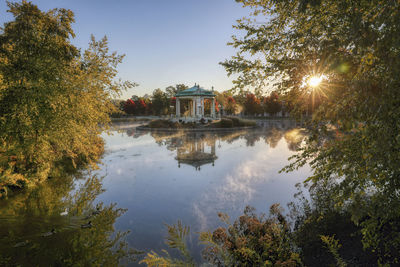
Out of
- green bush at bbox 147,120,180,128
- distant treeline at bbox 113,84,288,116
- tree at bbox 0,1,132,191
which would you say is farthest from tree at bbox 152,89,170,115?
tree at bbox 0,1,132,191

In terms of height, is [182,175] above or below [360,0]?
below

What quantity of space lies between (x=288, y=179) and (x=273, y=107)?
6441 centimetres

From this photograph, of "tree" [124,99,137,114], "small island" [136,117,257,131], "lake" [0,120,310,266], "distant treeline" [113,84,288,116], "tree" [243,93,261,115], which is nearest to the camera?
"lake" [0,120,310,266]

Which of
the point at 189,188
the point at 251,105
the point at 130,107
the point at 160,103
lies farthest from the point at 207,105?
the point at 189,188

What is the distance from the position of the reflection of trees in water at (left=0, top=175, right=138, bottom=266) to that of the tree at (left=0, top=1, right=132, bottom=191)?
4.27ft

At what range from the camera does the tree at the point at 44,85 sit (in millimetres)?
5934

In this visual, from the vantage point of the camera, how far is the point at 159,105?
8394 cm

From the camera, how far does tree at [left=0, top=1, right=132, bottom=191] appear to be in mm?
5934

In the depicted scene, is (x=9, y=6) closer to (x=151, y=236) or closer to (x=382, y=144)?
(x=151, y=236)

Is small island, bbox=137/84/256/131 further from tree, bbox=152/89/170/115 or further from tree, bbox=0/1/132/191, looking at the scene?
tree, bbox=152/89/170/115

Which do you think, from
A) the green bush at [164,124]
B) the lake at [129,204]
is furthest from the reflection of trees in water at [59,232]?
the green bush at [164,124]

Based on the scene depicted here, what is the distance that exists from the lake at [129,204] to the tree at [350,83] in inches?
162

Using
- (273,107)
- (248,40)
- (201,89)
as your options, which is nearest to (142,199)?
(248,40)

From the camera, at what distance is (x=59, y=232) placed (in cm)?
580
